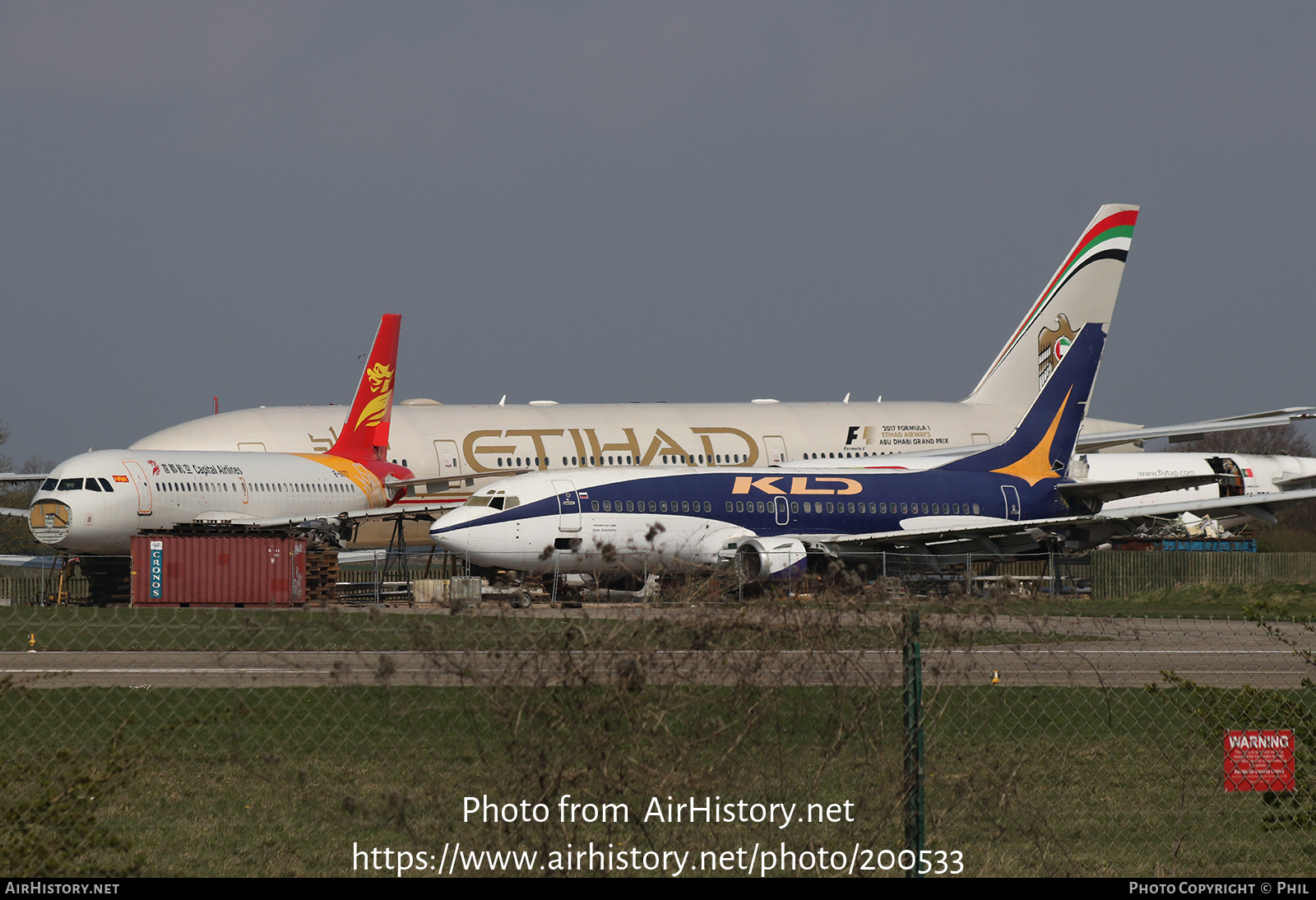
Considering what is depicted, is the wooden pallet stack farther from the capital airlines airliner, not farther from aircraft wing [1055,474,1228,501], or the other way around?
aircraft wing [1055,474,1228,501]

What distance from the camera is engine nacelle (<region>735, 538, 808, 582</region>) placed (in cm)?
3016

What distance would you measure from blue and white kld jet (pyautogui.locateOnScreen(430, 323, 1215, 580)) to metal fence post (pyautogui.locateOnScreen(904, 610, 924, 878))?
18228 mm

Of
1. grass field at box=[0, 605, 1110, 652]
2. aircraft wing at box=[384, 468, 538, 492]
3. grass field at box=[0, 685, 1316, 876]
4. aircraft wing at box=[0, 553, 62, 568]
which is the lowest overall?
grass field at box=[0, 685, 1316, 876]

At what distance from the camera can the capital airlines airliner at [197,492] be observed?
112 ft

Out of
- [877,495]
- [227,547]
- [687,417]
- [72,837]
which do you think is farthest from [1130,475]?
[72,837]

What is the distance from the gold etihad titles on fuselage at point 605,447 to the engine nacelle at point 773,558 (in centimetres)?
1684

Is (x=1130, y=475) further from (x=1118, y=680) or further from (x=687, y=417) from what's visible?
(x=1118, y=680)

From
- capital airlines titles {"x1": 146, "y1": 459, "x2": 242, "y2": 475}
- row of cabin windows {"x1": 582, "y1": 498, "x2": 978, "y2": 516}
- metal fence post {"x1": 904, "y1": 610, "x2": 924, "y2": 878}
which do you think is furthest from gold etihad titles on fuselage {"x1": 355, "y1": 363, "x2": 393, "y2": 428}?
metal fence post {"x1": 904, "y1": 610, "x2": 924, "y2": 878}

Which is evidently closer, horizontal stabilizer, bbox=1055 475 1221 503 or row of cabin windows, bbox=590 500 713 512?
row of cabin windows, bbox=590 500 713 512

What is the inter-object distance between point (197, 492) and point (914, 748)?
1243 inches

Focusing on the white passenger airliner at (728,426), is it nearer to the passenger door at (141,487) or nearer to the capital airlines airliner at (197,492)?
the capital airlines airliner at (197,492)

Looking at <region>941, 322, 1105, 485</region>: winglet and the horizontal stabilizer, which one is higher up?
<region>941, 322, 1105, 485</region>: winglet

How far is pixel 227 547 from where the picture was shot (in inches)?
1174

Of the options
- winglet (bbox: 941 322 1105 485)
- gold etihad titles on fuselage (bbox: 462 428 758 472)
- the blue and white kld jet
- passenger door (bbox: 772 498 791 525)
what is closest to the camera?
the blue and white kld jet
